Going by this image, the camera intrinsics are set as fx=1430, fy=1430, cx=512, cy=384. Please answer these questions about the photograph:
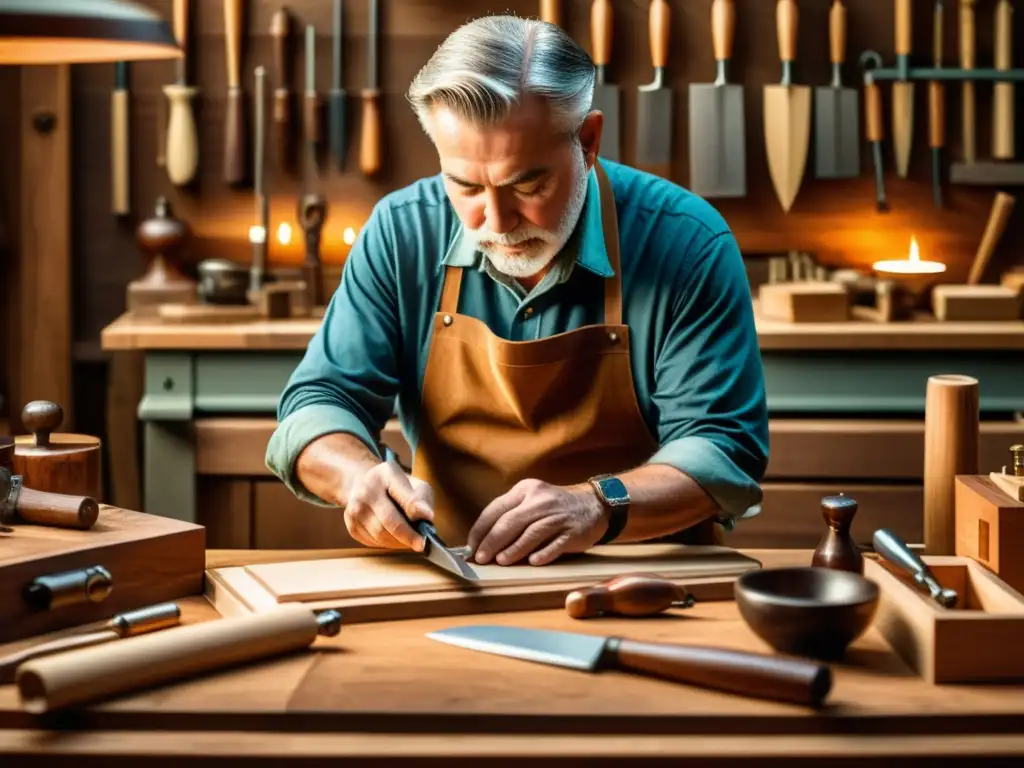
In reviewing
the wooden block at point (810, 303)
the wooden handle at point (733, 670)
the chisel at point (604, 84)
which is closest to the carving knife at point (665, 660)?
the wooden handle at point (733, 670)

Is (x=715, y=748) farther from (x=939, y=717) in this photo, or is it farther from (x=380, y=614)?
(x=380, y=614)

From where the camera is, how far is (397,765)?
1.39 metres

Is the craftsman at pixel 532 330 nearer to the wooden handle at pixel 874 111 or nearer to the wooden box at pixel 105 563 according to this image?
the wooden box at pixel 105 563

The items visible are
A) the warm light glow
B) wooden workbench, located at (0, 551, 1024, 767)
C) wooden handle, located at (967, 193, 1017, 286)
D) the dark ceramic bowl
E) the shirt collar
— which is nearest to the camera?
wooden workbench, located at (0, 551, 1024, 767)

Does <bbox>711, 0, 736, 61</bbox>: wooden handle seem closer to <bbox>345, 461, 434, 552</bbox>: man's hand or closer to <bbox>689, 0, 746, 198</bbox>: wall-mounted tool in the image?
<bbox>689, 0, 746, 198</bbox>: wall-mounted tool

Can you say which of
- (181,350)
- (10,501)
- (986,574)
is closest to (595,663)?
(986,574)

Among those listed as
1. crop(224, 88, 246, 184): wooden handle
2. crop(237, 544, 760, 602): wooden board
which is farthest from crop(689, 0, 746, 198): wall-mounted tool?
crop(237, 544, 760, 602): wooden board

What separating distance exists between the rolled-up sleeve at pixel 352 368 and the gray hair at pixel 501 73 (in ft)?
1.31

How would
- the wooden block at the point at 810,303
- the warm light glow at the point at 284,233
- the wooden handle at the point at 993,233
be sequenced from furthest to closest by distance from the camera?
the wooden handle at the point at 993,233 → the warm light glow at the point at 284,233 → the wooden block at the point at 810,303

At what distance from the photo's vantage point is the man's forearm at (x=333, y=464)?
2229mm

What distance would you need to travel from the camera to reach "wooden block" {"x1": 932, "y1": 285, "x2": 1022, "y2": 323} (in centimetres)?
413

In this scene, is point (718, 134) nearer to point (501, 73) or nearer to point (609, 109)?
point (609, 109)

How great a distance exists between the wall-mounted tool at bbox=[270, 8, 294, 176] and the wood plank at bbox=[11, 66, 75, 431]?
0.66 m

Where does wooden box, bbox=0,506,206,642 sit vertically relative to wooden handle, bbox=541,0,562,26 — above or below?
below
